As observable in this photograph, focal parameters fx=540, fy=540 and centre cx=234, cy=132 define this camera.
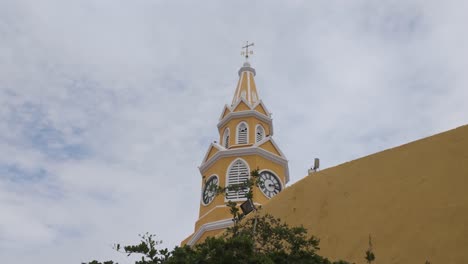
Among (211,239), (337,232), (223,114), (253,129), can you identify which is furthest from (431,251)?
(223,114)

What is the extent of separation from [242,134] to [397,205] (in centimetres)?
Answer: 1736

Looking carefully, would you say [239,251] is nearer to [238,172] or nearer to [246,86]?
[238,172]

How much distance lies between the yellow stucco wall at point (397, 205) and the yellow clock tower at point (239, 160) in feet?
34.5

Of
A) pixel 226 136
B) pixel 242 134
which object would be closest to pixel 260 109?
pixel 242 134

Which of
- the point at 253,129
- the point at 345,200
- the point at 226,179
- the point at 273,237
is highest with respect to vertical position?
the point at 253,129

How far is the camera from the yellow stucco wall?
323 inches

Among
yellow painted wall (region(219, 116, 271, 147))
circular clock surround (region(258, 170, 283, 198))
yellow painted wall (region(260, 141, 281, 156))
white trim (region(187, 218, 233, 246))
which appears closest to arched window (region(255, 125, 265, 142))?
yellow painted wall (region(219, 116, 271, 147))

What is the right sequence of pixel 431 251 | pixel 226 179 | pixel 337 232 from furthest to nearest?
pixel 226 179, pixel 337 232, pixel 431 251

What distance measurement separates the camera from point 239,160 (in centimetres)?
2427

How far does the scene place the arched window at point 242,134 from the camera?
84.8 feet

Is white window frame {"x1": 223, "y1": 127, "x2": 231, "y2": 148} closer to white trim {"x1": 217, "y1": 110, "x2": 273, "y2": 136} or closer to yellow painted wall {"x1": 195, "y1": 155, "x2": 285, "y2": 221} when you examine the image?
A: white trim {"x1": 217, "y1": 110, "x2": 273, "y2": 136}

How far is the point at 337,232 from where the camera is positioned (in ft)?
32.3

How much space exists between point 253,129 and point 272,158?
6.96 ft

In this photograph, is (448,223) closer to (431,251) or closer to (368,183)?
(431,251)
